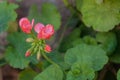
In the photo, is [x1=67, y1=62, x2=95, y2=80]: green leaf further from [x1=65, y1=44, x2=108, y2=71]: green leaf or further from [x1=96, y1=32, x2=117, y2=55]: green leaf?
[x1=96, y1=32, x2=117, y2=55]: green leaf

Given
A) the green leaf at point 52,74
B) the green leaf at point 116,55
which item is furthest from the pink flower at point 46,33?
the green leaf at point 116,55

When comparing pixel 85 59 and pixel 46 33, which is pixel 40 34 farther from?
pixel 85 59

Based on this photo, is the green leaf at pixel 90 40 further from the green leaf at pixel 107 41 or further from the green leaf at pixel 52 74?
the green leaf at pixel 52 74

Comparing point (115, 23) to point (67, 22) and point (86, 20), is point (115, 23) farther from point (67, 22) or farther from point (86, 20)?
point (67, 22)

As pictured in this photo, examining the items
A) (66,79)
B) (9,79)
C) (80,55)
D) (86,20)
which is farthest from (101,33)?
(9,79)

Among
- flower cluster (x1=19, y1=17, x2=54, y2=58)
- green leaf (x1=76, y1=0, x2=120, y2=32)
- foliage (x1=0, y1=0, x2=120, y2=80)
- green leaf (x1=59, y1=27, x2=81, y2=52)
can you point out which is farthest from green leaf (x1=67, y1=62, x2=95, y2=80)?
green leaf (x1=59, y1=27, x2=81, y2=52)

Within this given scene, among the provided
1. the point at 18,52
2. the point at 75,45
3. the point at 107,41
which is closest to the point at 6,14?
the point at 18,52

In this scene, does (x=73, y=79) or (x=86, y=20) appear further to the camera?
(x=86, y=20)
